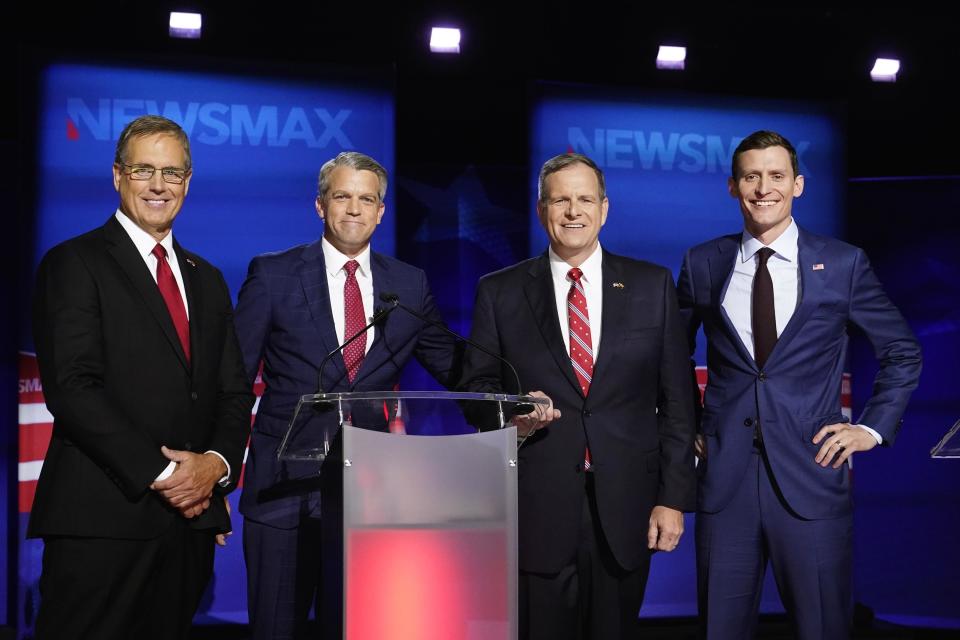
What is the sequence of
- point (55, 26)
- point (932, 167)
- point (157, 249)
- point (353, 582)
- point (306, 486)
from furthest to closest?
point (932, 167), point (55, 26), point (306, 486), point (157, 249), point (353, 582)

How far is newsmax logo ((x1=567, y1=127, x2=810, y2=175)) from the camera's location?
514 cm

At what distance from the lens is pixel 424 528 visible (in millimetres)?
2381

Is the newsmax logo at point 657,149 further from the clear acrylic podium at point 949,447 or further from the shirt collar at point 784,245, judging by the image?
the clear acrylic podium at point 949,447

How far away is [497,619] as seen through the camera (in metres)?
2.43

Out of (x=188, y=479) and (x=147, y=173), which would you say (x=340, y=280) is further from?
(x=188, y=479)

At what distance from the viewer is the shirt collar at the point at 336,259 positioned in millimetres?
3531

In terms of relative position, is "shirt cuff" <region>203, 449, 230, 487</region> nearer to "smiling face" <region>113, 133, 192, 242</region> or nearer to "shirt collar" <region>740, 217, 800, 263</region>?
"smiling face" <region>113, 133, 192, 242</region>

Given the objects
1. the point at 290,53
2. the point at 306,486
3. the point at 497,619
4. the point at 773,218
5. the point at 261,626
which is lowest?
the point at 261,626

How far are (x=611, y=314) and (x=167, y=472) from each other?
1.37 metres

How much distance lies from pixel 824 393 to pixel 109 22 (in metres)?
3.69

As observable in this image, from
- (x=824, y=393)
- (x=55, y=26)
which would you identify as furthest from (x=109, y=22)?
(x=824, y=393)

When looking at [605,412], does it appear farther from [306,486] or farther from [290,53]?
[290,53]

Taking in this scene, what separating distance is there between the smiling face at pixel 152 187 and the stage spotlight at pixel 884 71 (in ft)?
13.4

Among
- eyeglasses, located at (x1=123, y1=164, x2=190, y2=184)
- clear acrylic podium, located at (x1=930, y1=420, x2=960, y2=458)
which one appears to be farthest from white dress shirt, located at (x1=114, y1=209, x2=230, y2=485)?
clear acrylic podium, located at (x1=930, y1=420, x2=960, y2=458)
